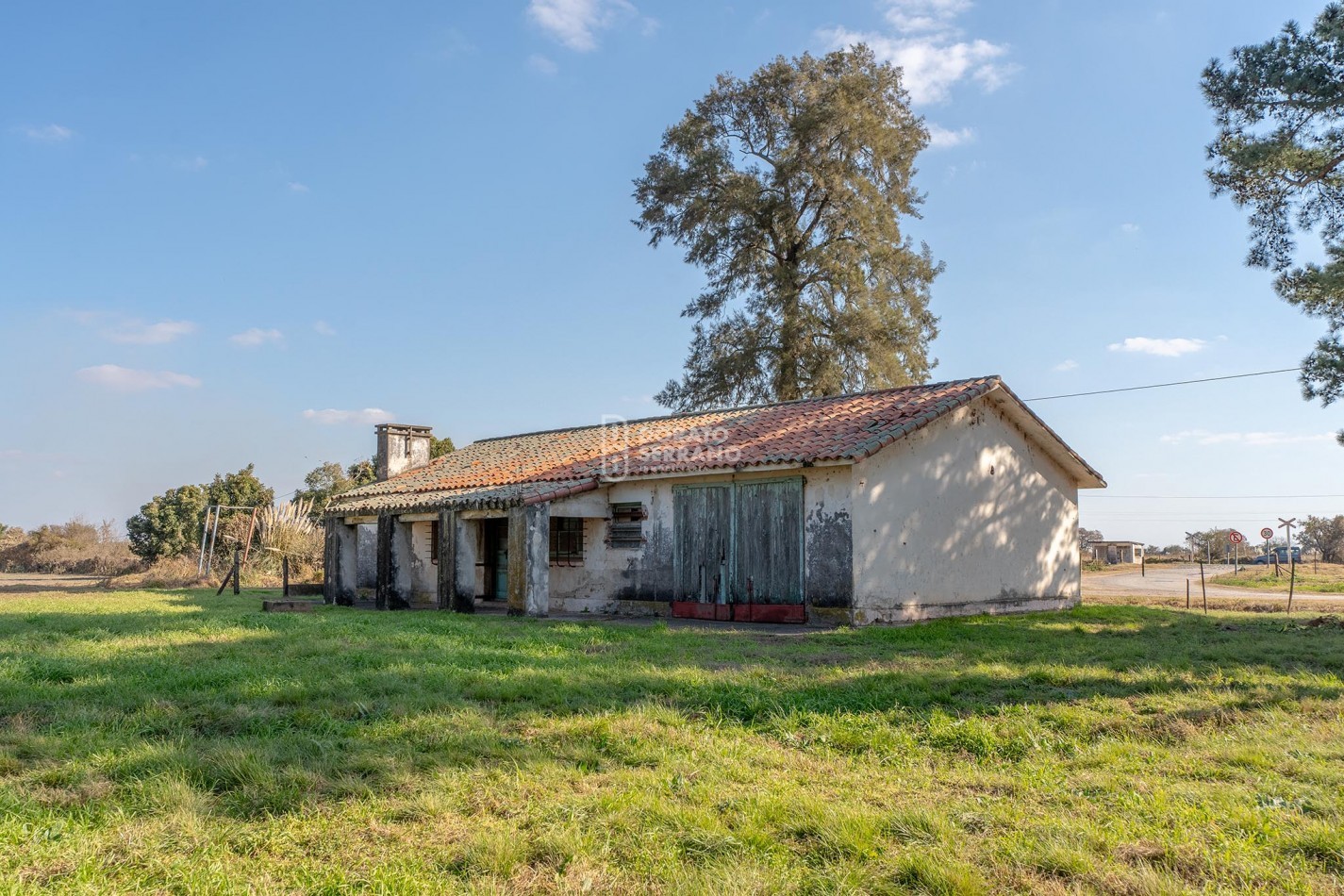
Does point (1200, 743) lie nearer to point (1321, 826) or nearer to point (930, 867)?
point (1321, 826)

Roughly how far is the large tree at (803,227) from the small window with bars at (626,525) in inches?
482

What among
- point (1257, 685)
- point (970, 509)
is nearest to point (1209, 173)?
point (970, 509)

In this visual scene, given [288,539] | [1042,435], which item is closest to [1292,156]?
[1042,435]

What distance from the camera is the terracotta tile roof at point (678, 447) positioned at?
49.6 ft

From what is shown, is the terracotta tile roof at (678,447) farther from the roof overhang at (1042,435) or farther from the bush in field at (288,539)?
the bush in field at (288,539)

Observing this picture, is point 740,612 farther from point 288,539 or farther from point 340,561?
point 288,539

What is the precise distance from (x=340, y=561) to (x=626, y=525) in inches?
332

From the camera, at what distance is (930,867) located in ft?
12.5

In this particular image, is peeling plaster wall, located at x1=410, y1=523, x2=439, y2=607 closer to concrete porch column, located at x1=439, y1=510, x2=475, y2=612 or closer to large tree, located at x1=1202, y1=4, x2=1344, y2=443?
concrete porch column, located at x1=439, y1=510, x2=475, y2=612

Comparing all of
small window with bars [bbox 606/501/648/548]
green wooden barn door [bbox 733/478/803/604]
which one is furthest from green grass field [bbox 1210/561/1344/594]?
small window with bars [bbox 606/501/648/548]

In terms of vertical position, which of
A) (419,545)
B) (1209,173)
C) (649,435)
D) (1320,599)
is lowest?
(1320,599)

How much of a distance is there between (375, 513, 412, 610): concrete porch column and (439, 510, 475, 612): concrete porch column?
2326 mm

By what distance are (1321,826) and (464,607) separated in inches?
596

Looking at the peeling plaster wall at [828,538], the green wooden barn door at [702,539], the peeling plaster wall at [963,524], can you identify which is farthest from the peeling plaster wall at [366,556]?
the peeling plaster wall at [963,524]
